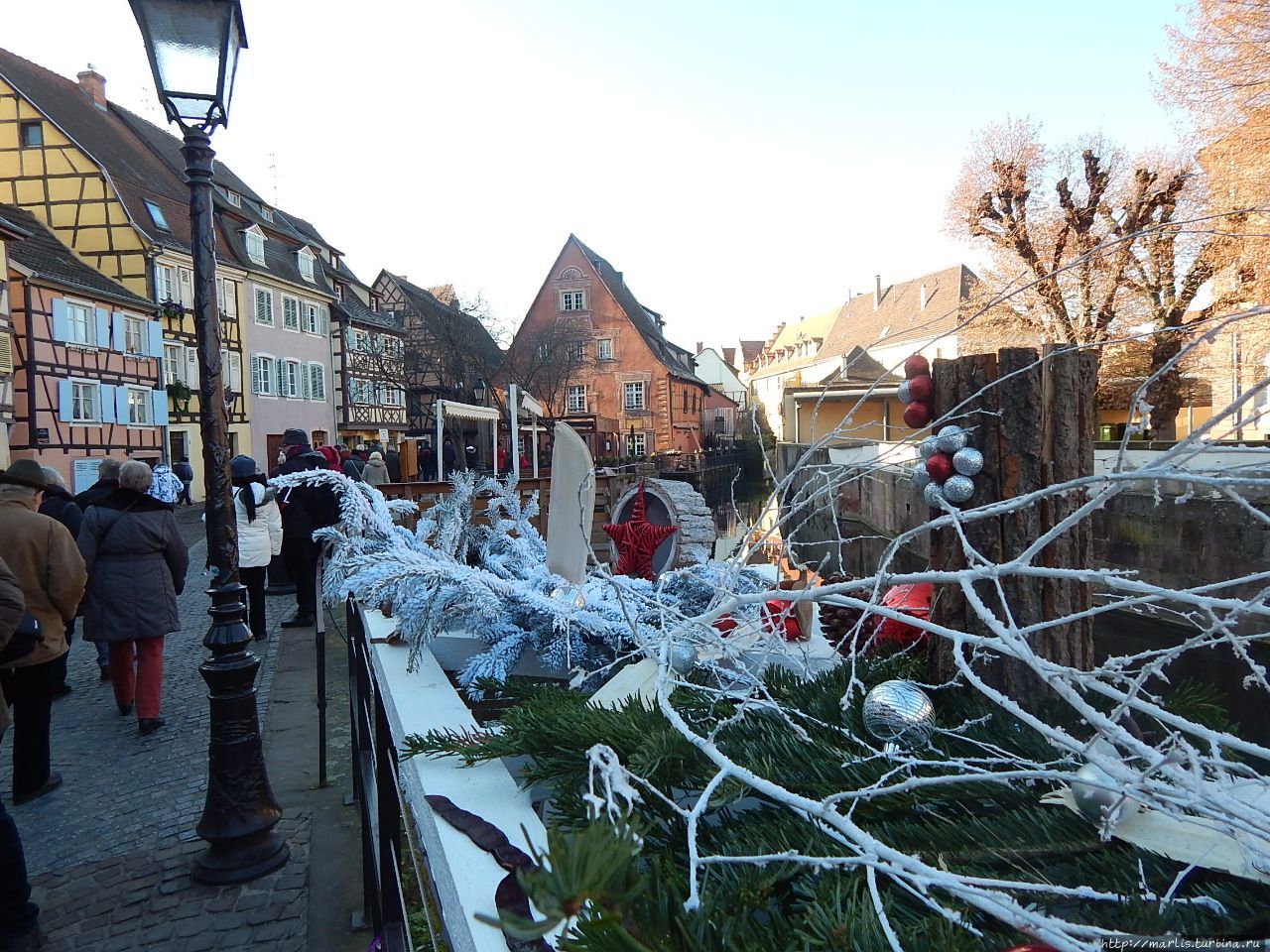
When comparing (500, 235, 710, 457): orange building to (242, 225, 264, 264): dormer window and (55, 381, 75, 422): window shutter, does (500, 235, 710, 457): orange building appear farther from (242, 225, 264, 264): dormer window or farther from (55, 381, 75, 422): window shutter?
(55, 381, 75, 422): window shutter

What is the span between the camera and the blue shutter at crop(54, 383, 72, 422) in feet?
66.3

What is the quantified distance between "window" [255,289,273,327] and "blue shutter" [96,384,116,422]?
803 centimetres

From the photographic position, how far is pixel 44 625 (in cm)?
412

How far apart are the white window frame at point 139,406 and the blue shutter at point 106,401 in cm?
73

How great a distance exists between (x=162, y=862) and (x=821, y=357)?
63.3 meters

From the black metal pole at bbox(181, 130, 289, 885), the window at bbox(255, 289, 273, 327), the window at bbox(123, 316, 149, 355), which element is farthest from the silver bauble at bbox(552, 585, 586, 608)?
the window at bbox(255, 289, 273, 327)

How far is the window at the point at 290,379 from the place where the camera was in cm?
3061

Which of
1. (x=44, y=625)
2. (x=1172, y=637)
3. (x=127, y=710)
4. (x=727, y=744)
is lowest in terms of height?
(x=1172, y=637)

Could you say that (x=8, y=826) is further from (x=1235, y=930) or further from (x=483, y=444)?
(x=483, y=444)

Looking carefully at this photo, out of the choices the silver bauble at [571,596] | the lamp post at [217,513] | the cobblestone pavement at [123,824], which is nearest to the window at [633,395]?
the cobblestone pavement at [123,824]

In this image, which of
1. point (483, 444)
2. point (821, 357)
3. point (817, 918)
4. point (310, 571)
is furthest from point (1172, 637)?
point (821, 357)

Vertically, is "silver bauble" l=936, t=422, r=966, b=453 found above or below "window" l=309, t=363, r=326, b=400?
below

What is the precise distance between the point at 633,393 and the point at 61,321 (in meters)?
26.5

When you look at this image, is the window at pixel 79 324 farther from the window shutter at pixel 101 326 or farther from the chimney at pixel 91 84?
the chimney at pixel 91 84
